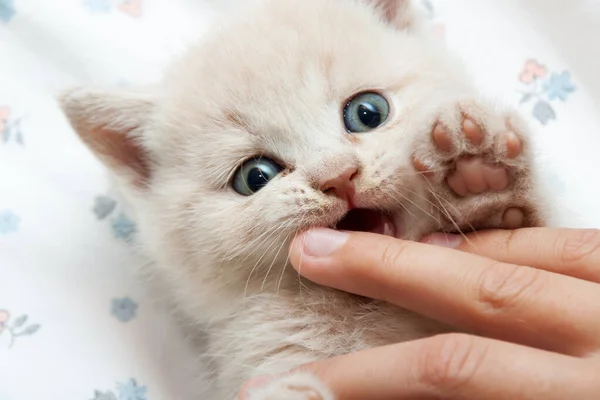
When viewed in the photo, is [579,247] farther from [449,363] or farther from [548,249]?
[449,363]

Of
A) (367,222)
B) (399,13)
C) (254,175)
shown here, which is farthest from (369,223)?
(399,13)

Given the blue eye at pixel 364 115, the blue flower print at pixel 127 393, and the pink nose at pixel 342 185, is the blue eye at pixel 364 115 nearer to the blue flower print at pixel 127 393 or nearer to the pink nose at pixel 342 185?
the pink nose at pixel 342 185

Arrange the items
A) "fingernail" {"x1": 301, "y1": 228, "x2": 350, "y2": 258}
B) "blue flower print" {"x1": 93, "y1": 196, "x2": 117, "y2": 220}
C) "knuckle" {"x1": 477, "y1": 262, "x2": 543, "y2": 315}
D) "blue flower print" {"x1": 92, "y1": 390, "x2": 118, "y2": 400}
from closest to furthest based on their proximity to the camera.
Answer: "knuckle" {"x1": 477, "y1": 262, "x2": 543, "y2": 315}
"fingernail" {"x1": 301, "y1": 228, "x2": 350, "y2": 258}
"blue flower print" {"x1": 92, "y1": 390, "x2": 118, "y2": 400}
"blue flower print" {"x1": 93, "y1": 196, "x2": 117, "y2": 220}

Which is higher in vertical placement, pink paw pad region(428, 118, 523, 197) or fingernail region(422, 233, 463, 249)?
pink paw pad region(428, 118, 523, 197)

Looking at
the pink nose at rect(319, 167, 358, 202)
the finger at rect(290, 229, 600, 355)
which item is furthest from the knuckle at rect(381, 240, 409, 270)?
the pink nose at rect(319, 167, 358, 202)

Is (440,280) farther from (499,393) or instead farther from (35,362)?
(35,362)

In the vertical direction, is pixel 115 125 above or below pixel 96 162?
above

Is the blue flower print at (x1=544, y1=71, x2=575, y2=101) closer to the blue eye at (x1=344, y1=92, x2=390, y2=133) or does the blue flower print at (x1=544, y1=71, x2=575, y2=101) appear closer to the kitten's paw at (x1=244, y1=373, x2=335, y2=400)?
the blue eye at (x1=344, y1=92, x2=390, y2=133)

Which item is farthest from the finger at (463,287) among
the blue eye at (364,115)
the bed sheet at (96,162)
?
the bed sheet at (96,162)
